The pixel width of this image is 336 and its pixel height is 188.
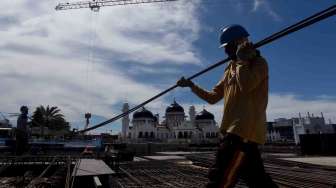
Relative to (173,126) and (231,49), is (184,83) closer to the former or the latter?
(231,49)

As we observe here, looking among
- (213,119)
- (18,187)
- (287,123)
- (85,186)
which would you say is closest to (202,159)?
(18,187)

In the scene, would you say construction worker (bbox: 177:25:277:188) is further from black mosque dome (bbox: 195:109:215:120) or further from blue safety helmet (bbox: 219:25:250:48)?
black mosque dome (bbox: 195:109:215:120)

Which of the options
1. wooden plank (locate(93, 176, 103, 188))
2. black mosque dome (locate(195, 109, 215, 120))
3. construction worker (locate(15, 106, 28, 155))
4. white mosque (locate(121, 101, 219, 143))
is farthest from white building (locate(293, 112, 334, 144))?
wooden plank (locate(93, 176, 103, 188))

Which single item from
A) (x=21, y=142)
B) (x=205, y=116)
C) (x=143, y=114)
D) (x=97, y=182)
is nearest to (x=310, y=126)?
(x=205, y=116)

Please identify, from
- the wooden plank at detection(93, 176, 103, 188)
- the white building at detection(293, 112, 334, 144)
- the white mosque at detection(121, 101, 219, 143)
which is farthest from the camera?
the white mosque at detection(121, 101, 219, 143)

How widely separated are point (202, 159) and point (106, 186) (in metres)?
9.92

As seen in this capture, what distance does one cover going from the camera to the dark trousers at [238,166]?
225 centimetres

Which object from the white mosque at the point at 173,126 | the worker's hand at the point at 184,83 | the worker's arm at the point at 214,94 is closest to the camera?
the worker's arm at the point at 214,94

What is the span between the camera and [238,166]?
224cm

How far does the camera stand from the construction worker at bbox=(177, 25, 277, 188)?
7.38 feet

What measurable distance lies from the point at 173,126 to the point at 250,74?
239 ft

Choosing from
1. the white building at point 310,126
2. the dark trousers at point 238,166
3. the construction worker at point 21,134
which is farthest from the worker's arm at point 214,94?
the white building at point 310,126

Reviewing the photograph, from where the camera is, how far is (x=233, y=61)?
2.61 meters

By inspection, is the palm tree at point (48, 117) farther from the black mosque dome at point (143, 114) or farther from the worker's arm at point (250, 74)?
the worker's arm at point (250, 74)
